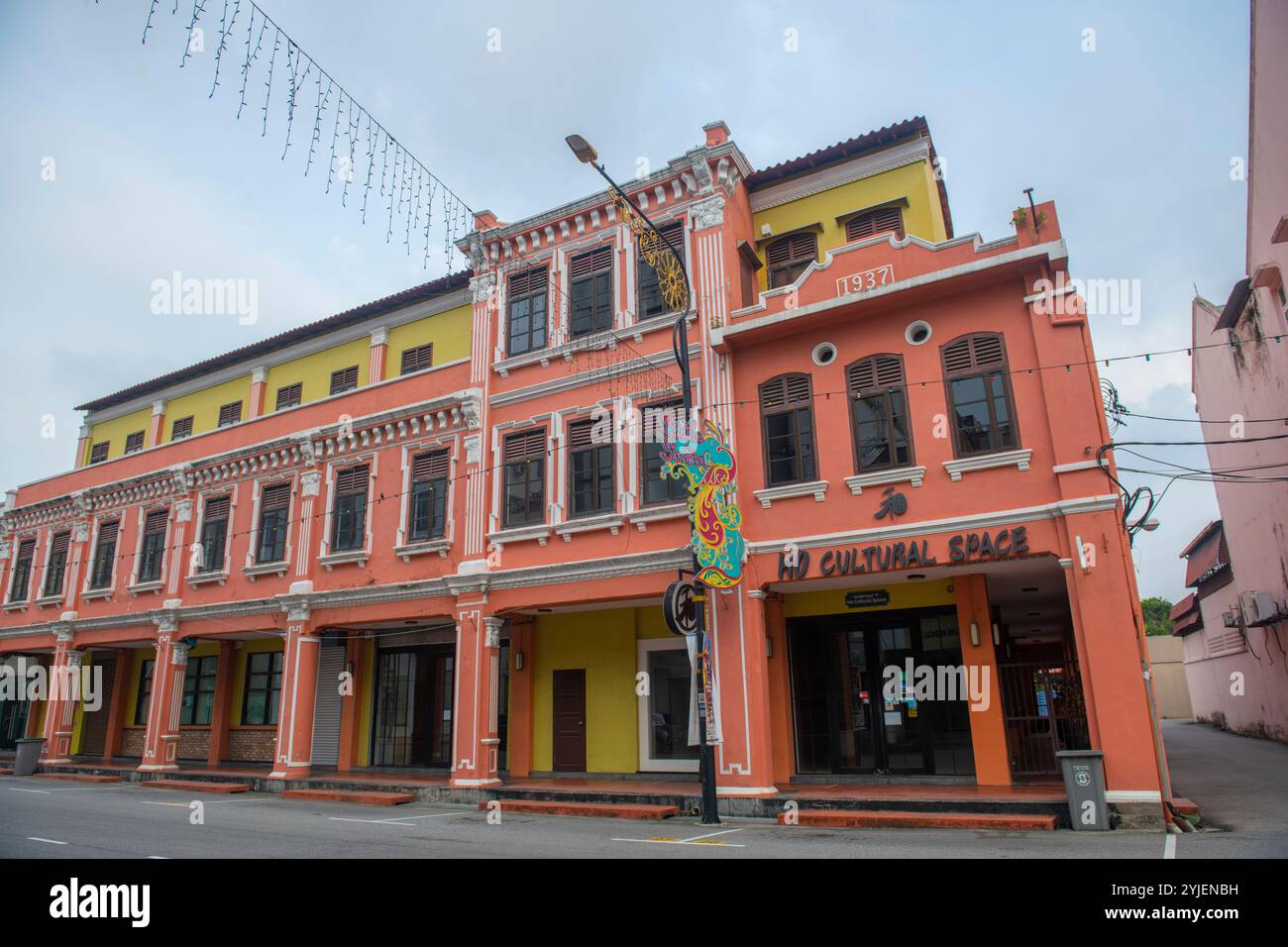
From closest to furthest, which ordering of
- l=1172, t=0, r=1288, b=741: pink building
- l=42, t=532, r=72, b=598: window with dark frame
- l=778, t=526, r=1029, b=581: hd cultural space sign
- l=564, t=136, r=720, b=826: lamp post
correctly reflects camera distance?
1. l=564, t=136, r=720, b=826: lamp post
2. l=778, t=526, r=1029, b=581: hd cultural space sign
3. l=1172, t=0, r=1288, b=741: pink building
4. l=42, t=532, r=72, b=598: window with dark frame

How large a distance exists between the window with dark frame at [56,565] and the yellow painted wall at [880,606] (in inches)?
997

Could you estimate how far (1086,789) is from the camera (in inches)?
453

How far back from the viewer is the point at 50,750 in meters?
25.9

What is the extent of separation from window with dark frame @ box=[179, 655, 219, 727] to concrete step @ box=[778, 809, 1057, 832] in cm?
1977

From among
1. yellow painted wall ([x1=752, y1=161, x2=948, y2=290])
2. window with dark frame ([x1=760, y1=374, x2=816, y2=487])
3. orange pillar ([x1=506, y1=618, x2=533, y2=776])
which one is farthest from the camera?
orange pillar ([x1=506, y1=618, x2=533, y2=776])

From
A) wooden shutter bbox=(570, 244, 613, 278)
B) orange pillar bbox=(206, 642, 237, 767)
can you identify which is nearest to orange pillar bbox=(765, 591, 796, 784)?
wooden shutter bbox=(570, 244, 613, 278)

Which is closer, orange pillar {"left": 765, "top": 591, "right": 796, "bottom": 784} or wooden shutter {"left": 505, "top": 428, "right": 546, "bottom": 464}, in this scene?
orange pillar {"left": 765, "top": 591, "right": 796, "bottom": 784}

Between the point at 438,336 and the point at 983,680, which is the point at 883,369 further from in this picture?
the point at 438,336

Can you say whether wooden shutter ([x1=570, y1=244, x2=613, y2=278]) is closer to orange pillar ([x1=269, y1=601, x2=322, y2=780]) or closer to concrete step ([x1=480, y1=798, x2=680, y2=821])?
orange pillar ([x1=269, y1=601, x2=322, y2=780])

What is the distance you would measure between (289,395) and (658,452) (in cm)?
1418

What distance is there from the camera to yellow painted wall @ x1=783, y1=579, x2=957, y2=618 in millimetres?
15648

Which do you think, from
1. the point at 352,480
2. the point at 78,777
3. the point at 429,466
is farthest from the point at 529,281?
the point at 78,777

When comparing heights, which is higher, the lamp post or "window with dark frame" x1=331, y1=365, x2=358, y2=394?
"window with dark frame" x1=331, y1=365, x2=358, y2=394

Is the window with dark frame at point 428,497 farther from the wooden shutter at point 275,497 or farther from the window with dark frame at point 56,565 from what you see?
the window with dark frame at point 56,565
